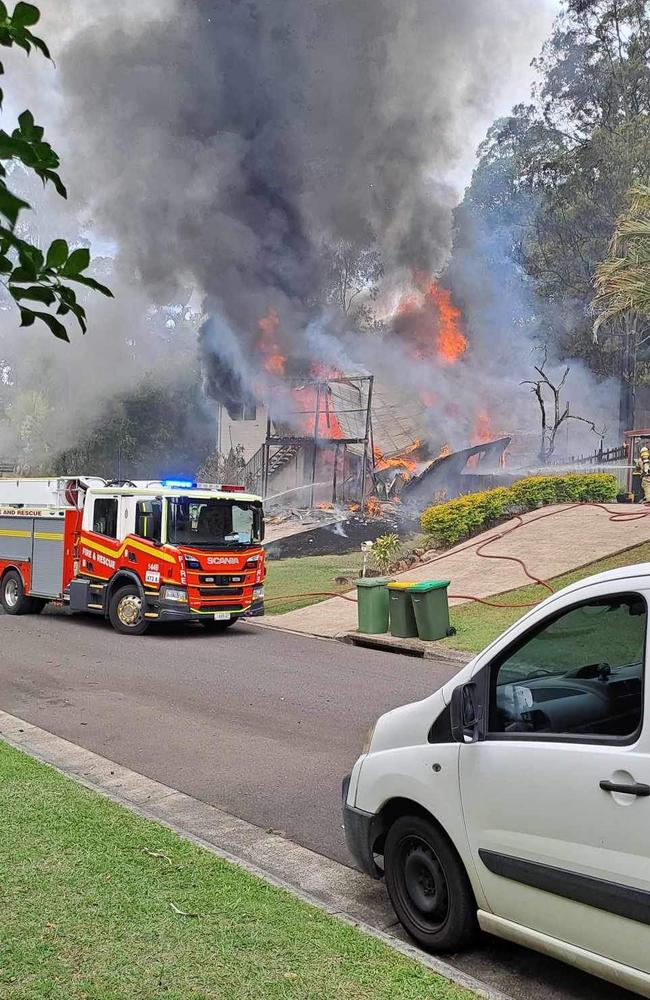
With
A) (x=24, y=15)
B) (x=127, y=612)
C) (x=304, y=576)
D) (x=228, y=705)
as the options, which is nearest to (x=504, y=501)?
(x=304, y=576)

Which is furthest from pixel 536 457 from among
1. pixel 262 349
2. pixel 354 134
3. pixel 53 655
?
pixel 53 655

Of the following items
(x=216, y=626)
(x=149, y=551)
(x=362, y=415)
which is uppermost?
(x=362, y=415)

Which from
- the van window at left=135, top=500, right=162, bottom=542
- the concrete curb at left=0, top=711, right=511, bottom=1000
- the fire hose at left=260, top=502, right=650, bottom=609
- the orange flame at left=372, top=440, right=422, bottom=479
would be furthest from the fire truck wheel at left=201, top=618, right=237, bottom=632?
the orange flame at left=372, top=440, right=422, bottom=479

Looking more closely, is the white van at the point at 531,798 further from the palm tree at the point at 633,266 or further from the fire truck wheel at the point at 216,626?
the palm tree at the point at 633,266

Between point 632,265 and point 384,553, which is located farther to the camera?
point 384,553

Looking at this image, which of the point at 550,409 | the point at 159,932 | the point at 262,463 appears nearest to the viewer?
the point at 159,932

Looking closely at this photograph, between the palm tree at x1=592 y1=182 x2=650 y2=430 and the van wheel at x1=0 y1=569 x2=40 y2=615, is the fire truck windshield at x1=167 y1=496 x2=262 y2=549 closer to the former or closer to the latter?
the van wheel at x1=0 y1=569 x2=40 y2=615

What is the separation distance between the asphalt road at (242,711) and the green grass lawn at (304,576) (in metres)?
3.22

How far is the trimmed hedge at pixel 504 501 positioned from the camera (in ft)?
67.3

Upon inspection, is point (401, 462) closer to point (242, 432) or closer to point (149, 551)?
point (242, 432)

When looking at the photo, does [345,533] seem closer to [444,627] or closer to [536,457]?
[536,457]

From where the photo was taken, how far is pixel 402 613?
43.5 feet

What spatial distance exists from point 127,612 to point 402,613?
4479 millimetres

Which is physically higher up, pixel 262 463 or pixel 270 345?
pixel 270 345
